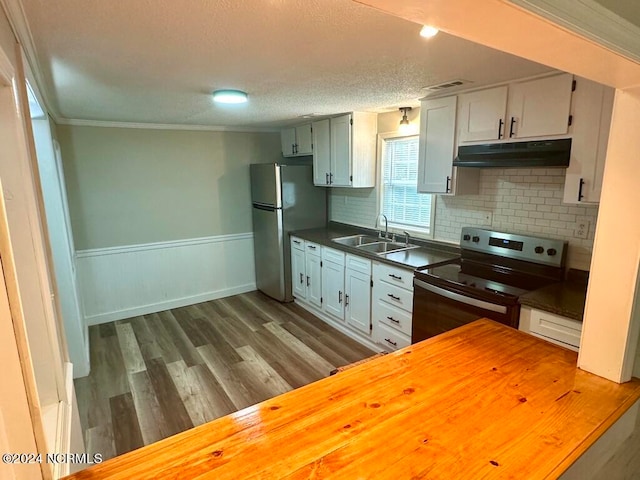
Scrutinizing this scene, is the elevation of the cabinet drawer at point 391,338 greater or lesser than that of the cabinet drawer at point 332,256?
lesser

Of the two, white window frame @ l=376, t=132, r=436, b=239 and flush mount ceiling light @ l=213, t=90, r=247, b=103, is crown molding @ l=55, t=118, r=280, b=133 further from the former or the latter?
flush mount ceiling light @ l=213, t=90, r=247, b=103

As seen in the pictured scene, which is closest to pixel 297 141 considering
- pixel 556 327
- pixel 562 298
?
pixel 562 298

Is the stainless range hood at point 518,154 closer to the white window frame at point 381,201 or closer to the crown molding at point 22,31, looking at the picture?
the white window frame at point 381,201

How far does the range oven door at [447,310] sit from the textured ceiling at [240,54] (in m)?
1.40

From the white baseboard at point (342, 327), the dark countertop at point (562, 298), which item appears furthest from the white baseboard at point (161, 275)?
the dark countertop at point (562, 298)

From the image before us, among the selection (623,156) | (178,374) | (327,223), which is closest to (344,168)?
(327,223)

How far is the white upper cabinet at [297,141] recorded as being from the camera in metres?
4.40

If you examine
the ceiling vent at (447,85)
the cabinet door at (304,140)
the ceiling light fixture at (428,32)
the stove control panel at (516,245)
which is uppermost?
the ceiling vent at (447,85)

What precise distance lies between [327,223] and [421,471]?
405 centimetres

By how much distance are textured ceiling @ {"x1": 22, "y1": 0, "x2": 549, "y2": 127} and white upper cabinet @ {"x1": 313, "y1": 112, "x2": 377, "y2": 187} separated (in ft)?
2.52

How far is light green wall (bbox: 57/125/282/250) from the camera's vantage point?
3811 mm

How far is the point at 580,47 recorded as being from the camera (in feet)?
2.60

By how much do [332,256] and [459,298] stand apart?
1.66 meters

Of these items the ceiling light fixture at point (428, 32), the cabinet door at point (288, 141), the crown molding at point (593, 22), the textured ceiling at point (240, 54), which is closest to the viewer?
the crown molding at point (593, 22)
